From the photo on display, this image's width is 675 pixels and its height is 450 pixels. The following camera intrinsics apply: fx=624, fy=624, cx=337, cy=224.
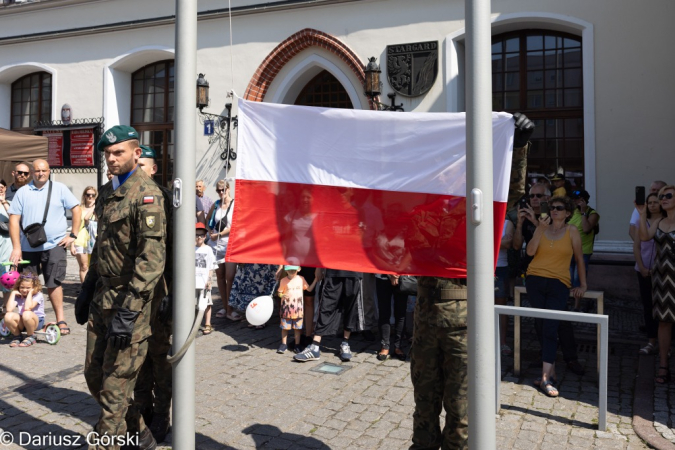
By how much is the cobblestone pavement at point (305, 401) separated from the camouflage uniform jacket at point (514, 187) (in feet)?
4.40

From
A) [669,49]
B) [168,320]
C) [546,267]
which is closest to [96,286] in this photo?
[168,320]

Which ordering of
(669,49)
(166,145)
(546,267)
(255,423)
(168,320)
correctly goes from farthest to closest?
(166,145), (669,49), (546,267), (255,423), (168,320)

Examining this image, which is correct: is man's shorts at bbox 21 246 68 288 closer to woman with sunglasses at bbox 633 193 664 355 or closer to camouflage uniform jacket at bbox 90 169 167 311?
camouflage uniform jacket at bbox 90 169 167 311

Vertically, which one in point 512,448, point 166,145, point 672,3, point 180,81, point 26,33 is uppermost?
point 26,33

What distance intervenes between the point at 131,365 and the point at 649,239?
5.17 metres

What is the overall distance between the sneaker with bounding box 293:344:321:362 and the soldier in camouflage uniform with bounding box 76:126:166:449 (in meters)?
2.53

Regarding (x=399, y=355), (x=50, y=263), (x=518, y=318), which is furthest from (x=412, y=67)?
(x=50, y=263)

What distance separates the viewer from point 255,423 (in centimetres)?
473

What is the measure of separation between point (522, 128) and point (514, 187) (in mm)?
399

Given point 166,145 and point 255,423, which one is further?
point 166,145

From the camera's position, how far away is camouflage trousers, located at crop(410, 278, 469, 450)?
361cm

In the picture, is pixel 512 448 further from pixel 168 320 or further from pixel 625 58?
pixel 625 58

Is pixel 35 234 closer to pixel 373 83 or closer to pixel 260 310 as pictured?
pixel 260 310

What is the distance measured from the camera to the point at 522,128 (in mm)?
3422
